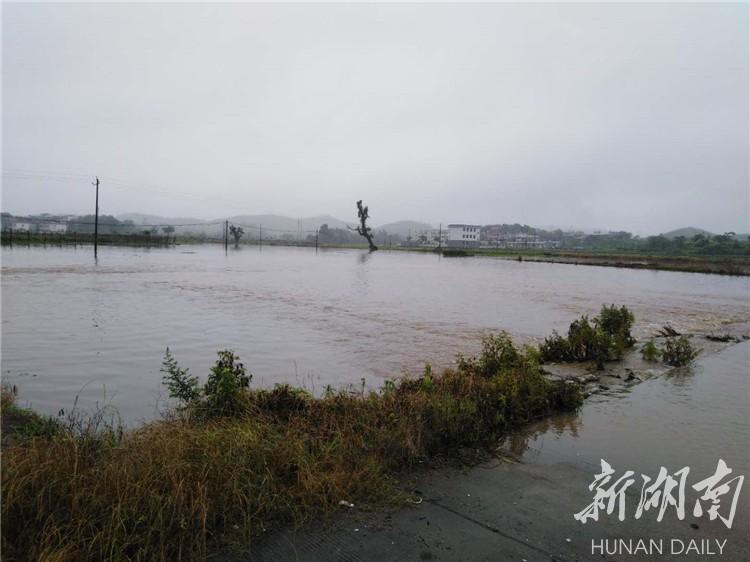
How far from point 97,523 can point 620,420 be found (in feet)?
19.0

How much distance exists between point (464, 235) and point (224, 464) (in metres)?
133

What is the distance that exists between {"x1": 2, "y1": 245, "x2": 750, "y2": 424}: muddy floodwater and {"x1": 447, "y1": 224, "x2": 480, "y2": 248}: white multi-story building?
10790cm

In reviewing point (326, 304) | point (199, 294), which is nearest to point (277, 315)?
point (326, 304)

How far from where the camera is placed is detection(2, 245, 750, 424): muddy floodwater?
787 cm

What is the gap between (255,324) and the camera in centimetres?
1275

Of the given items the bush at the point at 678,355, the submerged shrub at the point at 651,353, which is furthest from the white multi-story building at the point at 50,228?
the bush at the point at 678,355

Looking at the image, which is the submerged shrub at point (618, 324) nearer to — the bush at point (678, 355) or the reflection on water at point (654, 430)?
the bush at point (678, 355)

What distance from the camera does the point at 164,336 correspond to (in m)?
10.7

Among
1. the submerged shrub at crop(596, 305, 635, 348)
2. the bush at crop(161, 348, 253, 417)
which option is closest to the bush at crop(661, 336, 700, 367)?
the submerged shrub at crop(596, 305, 635, 348)

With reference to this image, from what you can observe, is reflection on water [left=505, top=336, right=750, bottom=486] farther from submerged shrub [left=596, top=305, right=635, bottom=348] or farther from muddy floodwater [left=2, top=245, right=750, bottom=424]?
muddy floodwater [left=2, top=245, right=750, bottom=424]

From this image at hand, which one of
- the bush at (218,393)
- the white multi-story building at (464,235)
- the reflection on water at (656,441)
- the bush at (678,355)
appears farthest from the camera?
the white multi-story building at (464,235)

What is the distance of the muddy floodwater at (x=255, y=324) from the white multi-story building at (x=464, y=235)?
10790cm

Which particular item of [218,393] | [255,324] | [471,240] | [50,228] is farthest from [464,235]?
[218,393]

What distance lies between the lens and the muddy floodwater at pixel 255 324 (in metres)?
7.87
